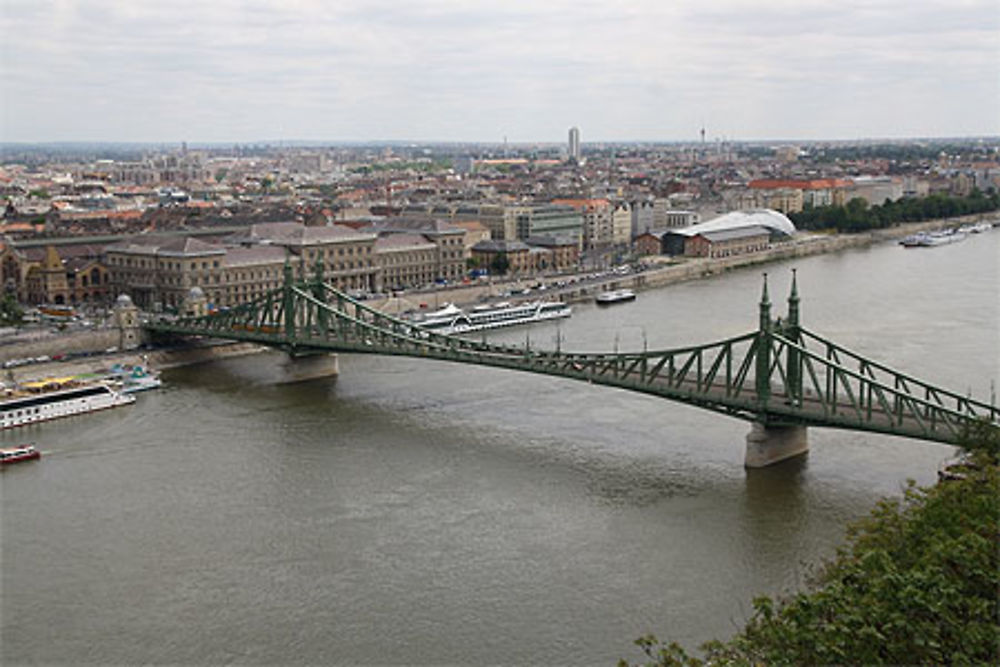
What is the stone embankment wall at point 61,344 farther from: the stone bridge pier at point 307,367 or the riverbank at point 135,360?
the stone bridge pier at point 307,367

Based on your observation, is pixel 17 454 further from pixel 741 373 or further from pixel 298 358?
pixel 741 373

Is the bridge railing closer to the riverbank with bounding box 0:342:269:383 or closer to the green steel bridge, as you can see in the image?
the green steel bridge

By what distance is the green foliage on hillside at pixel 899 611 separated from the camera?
8.12 m

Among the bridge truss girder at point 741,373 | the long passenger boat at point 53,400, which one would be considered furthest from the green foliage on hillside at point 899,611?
the long passenger boat at point 53,400

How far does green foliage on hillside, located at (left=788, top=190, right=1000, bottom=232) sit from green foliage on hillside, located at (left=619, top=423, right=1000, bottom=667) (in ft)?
175

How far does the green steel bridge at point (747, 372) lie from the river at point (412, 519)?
2.84 ft

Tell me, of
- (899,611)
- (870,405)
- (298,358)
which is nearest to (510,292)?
(298,358)

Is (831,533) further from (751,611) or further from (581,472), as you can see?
(581,472)

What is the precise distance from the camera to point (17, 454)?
19.6m

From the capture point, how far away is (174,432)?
70.1 ft

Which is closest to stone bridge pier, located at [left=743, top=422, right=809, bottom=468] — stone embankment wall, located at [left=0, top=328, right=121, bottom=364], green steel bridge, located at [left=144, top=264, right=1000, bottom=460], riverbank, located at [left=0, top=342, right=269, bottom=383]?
green steel bridge, located at [left=144, top=264, right=1000, bottom=460]

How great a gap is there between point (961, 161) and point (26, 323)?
10133 centimetres

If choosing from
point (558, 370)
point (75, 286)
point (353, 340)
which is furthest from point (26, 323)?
A: point (558, 370)

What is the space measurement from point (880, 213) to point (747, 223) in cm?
1180
